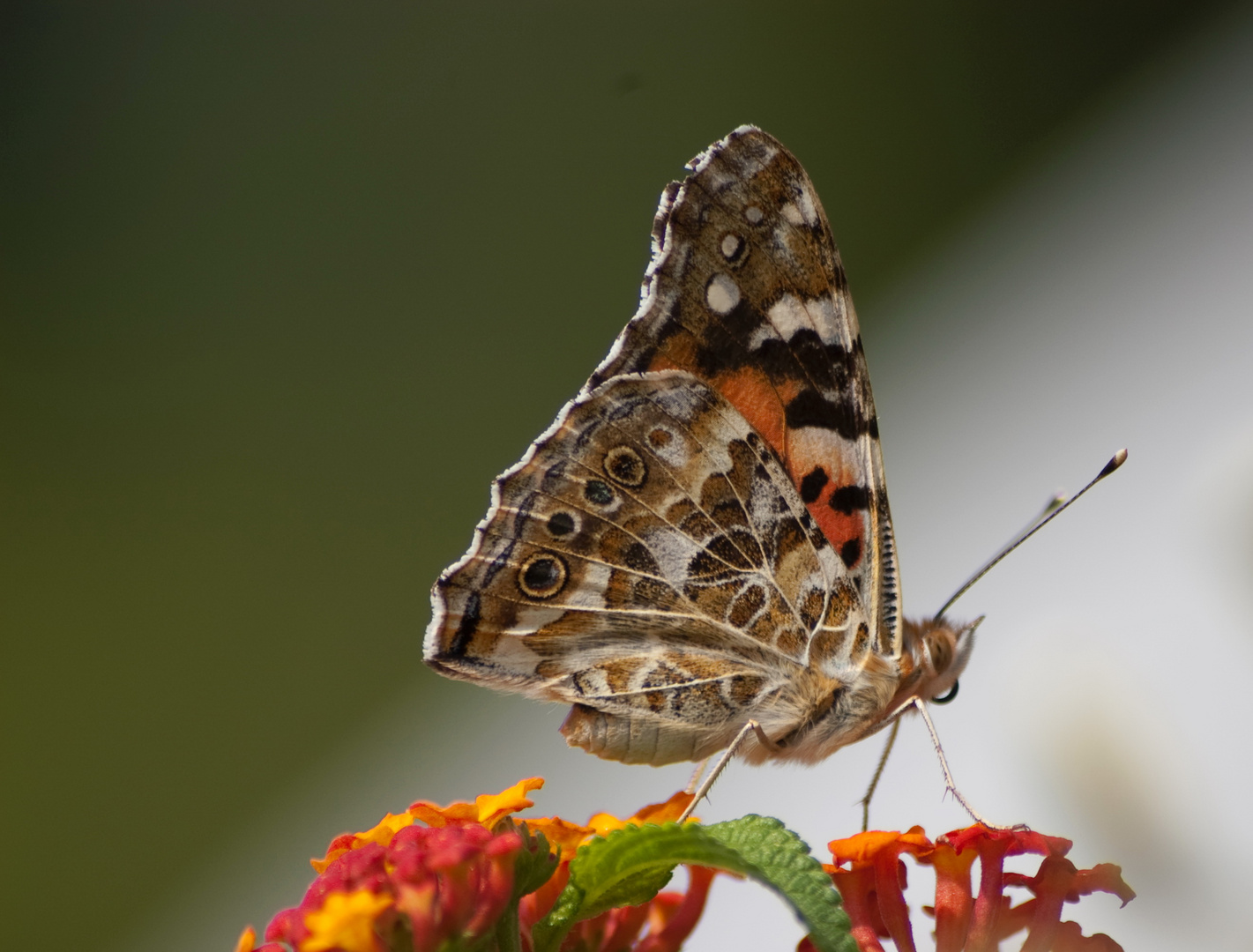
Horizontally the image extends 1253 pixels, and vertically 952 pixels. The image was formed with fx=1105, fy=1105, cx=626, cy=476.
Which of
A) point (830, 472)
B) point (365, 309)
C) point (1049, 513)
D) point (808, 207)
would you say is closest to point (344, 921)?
point (830, 472)

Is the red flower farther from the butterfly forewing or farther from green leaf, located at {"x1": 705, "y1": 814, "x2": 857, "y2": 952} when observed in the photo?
the butterfly forewing

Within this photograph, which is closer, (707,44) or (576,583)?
(576,583)

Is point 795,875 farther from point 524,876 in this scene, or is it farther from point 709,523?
point 709,523

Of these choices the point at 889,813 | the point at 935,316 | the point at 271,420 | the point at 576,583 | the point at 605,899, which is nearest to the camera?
the point at 605,899

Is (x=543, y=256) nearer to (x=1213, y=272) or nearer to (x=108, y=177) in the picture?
(x=108, y=177)

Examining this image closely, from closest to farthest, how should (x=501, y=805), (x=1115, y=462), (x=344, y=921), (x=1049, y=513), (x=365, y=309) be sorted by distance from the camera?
1. (x=344, y=921)
2. (x=501, y=805)
3. (x=1115, y=462)
4. (x=1049, y=513)
5. (x=365, y=309)

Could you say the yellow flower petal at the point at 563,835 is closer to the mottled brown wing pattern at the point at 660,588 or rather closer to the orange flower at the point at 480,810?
the orange flower at the point at 480,810

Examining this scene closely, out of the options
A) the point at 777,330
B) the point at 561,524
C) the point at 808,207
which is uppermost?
the point at 808,207

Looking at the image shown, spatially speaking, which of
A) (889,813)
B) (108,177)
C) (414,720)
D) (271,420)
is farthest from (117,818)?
(889,813)
